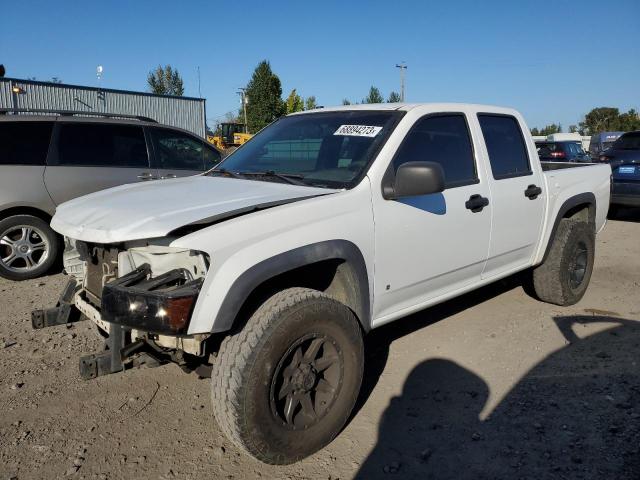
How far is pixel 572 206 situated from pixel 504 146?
1.09 m

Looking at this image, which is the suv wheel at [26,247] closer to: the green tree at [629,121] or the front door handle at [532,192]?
the front door handle at [532,192]

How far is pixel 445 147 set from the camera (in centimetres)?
372

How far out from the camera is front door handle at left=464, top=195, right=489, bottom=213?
11.9 feet

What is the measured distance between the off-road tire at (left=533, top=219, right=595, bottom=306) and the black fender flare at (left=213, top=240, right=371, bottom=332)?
8.21ft

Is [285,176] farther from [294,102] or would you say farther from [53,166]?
[294,102]

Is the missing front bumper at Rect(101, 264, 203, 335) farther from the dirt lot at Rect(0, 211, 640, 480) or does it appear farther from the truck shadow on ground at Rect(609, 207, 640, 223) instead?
the truck shadow on ground at Rect(609, 207, 640, 223)

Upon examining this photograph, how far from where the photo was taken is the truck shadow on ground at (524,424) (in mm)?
2688

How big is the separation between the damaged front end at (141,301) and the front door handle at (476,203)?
6.54 ft

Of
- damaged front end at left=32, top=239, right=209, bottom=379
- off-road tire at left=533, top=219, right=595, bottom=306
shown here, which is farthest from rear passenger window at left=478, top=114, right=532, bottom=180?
damaged front end at left=32, top=239, right=209, bottom=379

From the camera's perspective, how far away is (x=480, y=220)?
147 inches

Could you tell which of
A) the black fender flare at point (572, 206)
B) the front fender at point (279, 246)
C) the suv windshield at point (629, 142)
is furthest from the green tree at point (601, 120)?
the front fender at point (279, 246)

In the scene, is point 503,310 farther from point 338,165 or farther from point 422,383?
point 338,165

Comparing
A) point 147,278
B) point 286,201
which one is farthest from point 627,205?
point 147,278

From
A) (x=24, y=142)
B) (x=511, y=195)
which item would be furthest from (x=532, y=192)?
(x=24, y=142)
